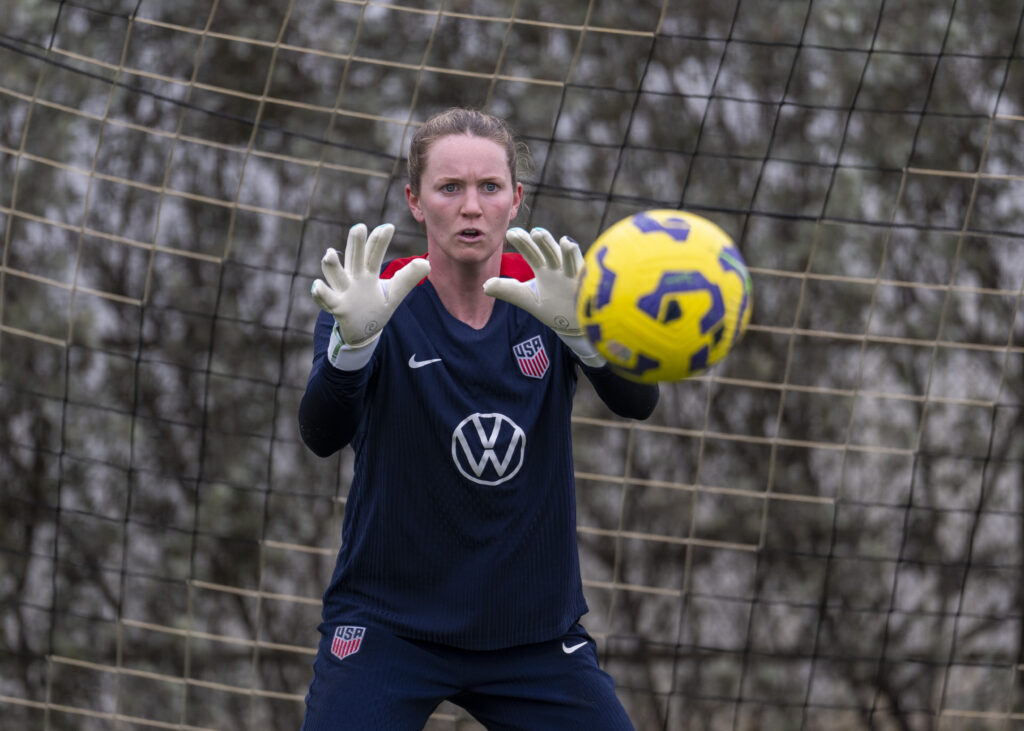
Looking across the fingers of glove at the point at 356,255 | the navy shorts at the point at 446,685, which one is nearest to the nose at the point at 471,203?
the fingers of glove at the point at 356,255

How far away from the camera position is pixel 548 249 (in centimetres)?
236

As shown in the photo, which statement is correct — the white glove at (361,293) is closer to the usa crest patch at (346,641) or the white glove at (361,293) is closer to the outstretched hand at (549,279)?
the outstretched hand at (549,279)

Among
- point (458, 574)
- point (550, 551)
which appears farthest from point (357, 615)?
point (550, 551)

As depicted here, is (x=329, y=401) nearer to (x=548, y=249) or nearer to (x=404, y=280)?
(x=404, y=280)

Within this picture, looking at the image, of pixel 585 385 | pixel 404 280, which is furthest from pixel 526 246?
pixel 585 385

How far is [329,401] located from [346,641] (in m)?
0.53

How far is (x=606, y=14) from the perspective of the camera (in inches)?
216

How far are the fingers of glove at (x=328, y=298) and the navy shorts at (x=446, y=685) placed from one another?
2.29 ft

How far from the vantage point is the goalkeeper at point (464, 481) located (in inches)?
94.7

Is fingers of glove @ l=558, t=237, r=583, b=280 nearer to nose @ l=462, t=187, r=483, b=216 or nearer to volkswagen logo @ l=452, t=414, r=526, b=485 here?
nose @ l=462, t=187, r=483, b=216

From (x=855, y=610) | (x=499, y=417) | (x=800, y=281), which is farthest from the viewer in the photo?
(x=800, y=281)

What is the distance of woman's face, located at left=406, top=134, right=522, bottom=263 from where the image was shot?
242cm

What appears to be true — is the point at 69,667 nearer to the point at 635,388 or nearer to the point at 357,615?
the point at 357,615

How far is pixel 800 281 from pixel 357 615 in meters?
3.43
